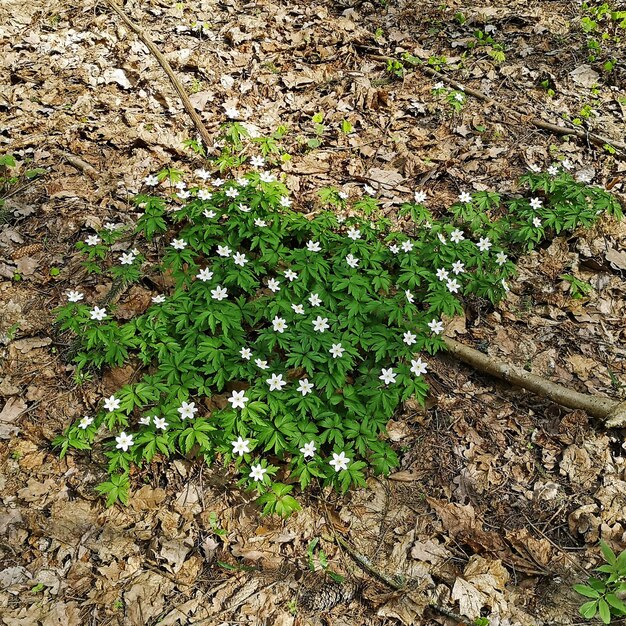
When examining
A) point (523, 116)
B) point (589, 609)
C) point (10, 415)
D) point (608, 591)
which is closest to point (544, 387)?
point (608, 591)

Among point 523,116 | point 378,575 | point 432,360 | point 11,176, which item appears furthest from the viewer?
point 523,116

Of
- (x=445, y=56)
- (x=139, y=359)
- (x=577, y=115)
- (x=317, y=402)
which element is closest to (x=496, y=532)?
(x=317, y=402)

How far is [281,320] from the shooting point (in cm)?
390

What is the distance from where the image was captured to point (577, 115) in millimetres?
5969

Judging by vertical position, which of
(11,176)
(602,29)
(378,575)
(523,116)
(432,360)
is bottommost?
(378,575)

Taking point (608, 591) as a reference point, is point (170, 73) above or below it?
above

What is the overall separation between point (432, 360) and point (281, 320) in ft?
4.07

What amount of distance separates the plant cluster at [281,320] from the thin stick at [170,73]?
981 mm

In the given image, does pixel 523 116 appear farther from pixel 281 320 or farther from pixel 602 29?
pixel 281 320

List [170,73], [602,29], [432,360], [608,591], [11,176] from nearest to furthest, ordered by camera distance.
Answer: [608,591]
[432,360]
[11,176]
[170,73]
[602,29]

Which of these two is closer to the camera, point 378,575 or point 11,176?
point 378,575

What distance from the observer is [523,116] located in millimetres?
5988

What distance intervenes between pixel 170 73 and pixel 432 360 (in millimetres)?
4434

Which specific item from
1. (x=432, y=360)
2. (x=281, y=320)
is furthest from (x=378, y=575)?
(x=281, y=320)
